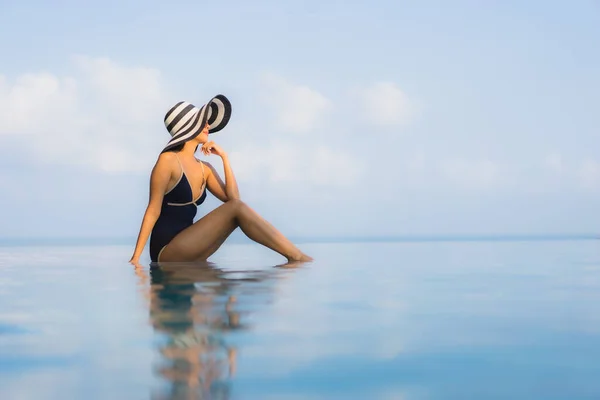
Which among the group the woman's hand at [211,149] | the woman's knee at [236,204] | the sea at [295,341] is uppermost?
the woman's hand at [211,149]

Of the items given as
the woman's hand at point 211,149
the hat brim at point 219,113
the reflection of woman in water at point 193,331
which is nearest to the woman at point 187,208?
the woman's hand at point 211,149

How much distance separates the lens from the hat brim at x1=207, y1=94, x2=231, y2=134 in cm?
776

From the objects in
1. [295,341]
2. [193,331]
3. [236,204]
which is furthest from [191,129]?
[295,341]

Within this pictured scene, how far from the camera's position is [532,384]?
7.38 ft

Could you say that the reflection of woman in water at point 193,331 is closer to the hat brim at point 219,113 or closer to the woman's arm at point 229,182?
the woman's arm at point 229,182

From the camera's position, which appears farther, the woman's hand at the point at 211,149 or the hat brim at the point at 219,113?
the hat brim at the point at 219,113

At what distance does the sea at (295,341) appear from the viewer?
219cm

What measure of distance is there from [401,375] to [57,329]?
182cm

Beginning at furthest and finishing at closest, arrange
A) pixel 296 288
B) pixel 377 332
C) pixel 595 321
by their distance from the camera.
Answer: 1. pixel 296 288
2. pixel 595 321
3. pixel 377 332

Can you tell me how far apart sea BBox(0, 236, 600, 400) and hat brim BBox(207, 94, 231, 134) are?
2567 mm

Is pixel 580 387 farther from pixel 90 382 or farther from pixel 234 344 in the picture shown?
pixel 90 382

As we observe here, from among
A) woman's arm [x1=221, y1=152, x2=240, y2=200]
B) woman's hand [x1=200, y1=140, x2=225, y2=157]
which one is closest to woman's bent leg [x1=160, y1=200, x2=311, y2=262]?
woman's arm [x1=221, y1=152, x2=240, y2=200]

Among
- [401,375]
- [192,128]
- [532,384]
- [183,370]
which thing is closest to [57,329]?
[183,370]

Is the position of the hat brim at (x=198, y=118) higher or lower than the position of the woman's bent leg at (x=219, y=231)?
higher
